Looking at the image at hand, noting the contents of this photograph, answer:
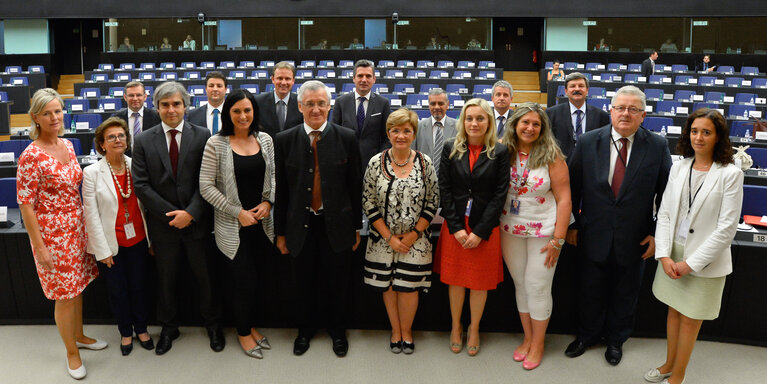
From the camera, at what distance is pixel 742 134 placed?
752cm

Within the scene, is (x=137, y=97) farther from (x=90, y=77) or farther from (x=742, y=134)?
(x=90, y=77)

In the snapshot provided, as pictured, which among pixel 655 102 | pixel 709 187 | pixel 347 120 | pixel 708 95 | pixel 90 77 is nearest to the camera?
pixel 709 187

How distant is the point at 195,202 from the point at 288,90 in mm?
1535

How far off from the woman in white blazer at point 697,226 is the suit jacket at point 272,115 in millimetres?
2546

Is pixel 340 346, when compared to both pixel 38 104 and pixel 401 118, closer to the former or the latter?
pixel 401 118

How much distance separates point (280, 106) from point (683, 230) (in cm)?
292

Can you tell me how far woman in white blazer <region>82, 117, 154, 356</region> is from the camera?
10.3ft

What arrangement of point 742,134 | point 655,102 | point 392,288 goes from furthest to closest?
1. point 655,102
2. point 742,134
3. point 392,288

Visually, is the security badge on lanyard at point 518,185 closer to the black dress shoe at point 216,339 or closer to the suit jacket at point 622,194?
the suit jacket at point 622,194

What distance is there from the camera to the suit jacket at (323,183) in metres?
3.15

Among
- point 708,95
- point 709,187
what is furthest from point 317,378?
point 708,95

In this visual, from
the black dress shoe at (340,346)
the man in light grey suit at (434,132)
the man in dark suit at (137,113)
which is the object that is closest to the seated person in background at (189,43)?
the man in dark suit at (137,113)

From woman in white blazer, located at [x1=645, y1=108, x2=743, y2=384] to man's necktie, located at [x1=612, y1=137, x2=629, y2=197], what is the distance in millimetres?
238

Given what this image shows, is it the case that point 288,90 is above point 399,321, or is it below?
above
